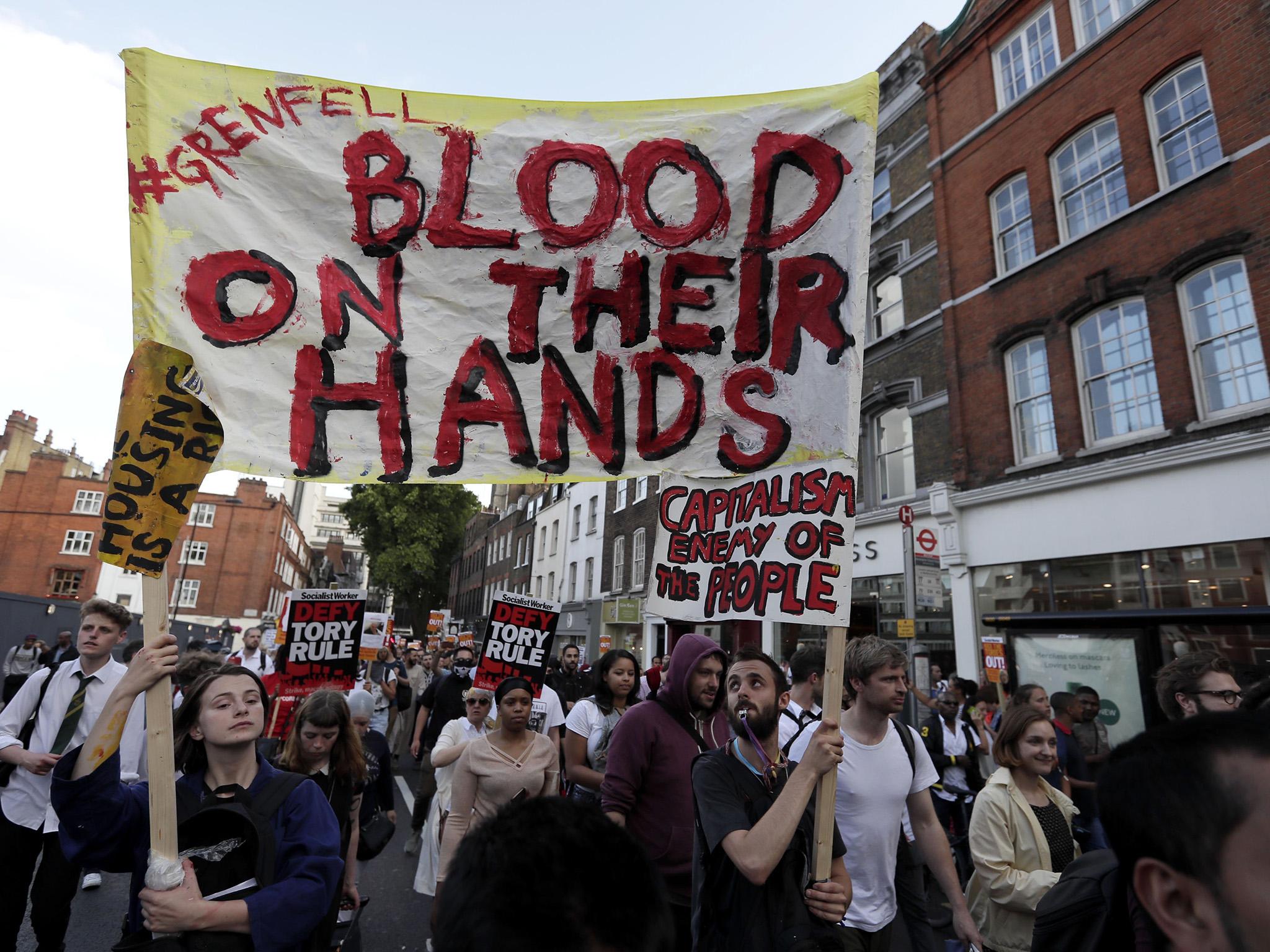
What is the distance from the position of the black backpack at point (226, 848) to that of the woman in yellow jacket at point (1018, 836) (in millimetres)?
3053

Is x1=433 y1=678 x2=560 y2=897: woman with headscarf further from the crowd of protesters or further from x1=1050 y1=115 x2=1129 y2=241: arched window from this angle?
x1=1050 y1=115 x2=1129 y2=241: arched window

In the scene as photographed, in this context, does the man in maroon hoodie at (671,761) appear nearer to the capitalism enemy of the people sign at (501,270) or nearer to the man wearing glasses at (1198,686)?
the capitalism enemy of the people sign at (501,270)

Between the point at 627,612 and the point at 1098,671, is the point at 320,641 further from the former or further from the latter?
the point at 627,612

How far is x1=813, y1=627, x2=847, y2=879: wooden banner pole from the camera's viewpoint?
2.46 meters

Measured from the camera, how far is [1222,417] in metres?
10.4

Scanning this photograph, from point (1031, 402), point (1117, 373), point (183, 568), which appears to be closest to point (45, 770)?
point (1117, 373)

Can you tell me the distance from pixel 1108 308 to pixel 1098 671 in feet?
22.9

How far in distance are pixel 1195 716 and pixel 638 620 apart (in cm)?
2383

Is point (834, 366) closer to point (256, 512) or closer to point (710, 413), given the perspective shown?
point (710, 413)

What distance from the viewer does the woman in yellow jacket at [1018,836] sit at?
3.21 metres

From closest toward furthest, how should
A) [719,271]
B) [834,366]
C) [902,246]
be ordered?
[834,366] < [719,271] < [902,246]

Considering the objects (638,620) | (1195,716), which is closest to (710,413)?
(1195,716)

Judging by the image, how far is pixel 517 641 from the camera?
22.2 ft

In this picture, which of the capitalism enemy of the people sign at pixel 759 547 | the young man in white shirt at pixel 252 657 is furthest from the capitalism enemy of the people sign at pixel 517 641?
the young man in white shirt at pixel 252 657
